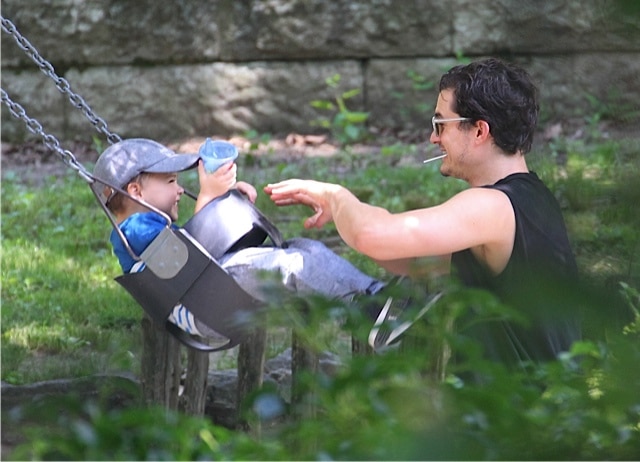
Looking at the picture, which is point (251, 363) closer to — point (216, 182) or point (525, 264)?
point (216, 182)

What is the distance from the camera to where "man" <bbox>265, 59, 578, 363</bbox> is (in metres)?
2.57

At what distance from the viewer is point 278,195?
3064 millimetres

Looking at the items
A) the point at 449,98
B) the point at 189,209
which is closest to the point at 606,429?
the point at 449,98

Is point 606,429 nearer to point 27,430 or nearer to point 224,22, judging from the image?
point 27,430

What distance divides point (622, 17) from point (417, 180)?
6.11 meters

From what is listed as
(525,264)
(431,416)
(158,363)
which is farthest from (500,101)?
(431,416)

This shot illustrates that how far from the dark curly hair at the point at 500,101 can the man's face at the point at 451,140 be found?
0.03 metres

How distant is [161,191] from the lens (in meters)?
3.75

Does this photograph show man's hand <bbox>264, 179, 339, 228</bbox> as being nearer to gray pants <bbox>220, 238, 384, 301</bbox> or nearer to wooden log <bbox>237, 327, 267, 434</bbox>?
gray pants <bbox>220, 238, 384, 301</bbox>

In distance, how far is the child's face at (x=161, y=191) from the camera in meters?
3.72

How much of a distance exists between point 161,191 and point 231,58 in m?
4.57

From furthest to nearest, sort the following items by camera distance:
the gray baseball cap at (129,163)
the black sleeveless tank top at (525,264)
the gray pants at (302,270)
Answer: the gray baseball cap at (129,163) < the gray pants at (302,270) < the black sleeveless tank top at (525,264)

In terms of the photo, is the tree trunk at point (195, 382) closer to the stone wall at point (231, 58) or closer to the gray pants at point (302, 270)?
the gray pants at point (302, 270)

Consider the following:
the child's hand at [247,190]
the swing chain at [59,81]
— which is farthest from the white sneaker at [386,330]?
the swing chain at [59,81]
